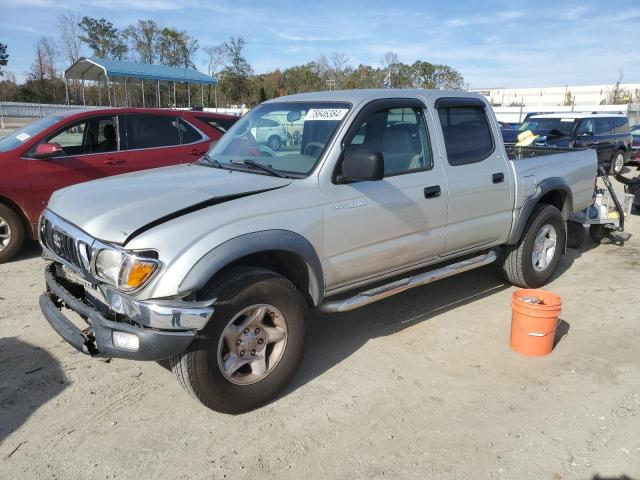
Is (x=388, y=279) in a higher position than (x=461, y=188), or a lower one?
lower

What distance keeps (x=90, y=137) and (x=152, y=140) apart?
761 mm

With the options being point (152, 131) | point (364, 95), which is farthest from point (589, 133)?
point (364, 95)

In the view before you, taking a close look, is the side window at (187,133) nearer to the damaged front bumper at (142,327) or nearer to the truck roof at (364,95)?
the truck roof at (364,95)

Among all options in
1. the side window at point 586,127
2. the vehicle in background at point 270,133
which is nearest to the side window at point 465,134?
the vehicle in background at point 270,133

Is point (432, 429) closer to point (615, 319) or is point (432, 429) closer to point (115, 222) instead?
point (115, 222)

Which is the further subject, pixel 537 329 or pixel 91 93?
pixel 91 93

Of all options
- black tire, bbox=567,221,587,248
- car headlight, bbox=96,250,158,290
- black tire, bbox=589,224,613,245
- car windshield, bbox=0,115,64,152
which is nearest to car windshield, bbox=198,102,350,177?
car headlight, bbox=96,250,158,290

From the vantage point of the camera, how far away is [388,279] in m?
4.40

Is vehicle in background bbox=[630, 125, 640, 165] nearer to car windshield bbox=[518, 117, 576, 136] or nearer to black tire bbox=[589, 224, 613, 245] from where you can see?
car windshield bbox=[518, 117, 576, 136]

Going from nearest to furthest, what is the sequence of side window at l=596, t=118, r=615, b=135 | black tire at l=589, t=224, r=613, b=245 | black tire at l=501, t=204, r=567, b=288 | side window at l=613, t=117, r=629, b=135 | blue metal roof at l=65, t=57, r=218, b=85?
black tire at l=501, t=204, r=567, b=288 < black tire at l=589, t=224, r=613, b=245 < side window at l=596, t=118, r=615, b=135 < side window at l=613, t=117, r=629, b=135 < blue metal roof at l=65, t=57, r=218, b=85

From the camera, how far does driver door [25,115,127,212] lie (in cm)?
610

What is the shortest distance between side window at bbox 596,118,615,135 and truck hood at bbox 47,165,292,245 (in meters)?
13.9

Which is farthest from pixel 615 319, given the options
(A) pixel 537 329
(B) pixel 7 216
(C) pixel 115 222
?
(B) pixel 7 216

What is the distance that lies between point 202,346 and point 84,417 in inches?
38.6
